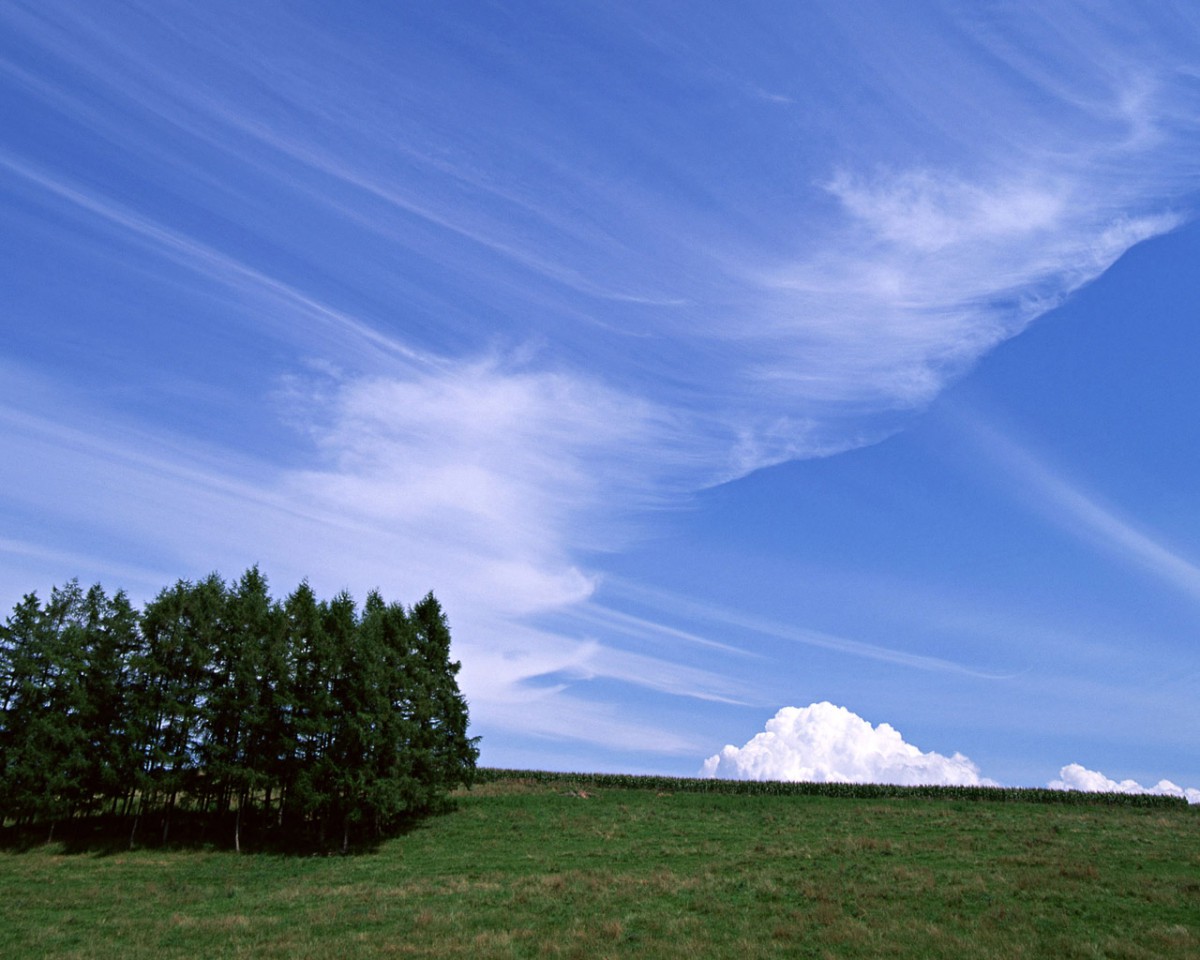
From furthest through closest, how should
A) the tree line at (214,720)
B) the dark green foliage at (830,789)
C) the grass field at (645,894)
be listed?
the dark green foliage at (830,789) → the tree line at (214,720) → the grass field at (645,894)

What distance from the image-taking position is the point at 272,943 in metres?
30.0

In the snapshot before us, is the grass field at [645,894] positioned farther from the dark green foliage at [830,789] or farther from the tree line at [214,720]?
the dark green foliage at [830,789]

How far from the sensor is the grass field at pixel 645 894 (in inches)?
1128

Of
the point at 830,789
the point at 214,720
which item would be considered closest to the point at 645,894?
the point at 214,720

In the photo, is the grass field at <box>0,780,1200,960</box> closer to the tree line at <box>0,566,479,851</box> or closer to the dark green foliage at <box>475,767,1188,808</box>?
the tree line at <box>0,566,479,851</box>

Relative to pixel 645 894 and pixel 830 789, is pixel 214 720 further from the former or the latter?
pixel 830 789

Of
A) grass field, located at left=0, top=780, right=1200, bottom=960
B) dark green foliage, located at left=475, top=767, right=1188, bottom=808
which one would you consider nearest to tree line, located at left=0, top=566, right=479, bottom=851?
grass field, located at left=0, top=780, right=1200, bottom=960

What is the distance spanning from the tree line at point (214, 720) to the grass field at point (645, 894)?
4.16 m

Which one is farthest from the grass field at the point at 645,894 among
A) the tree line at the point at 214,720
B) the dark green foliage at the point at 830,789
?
the dark green foliage at the point at 830,789

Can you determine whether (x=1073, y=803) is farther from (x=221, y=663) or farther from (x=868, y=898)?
(x=221, y=663)

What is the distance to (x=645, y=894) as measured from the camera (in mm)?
35969

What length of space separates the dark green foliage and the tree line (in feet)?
86.5

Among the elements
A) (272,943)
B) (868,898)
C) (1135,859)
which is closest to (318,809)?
(272,943)

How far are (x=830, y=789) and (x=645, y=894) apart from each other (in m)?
54.0
